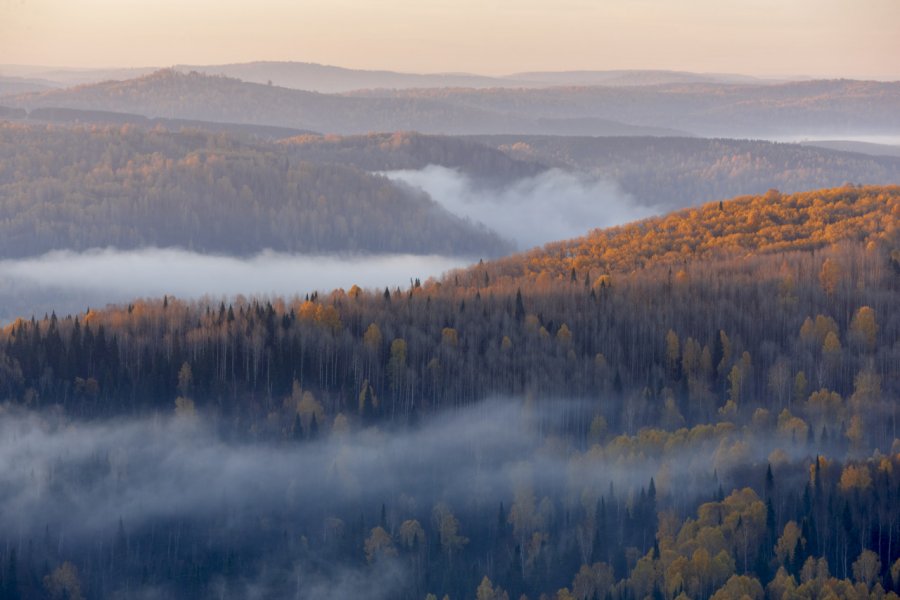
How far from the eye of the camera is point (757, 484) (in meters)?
155

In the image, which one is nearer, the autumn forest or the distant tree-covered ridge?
the autumn forest

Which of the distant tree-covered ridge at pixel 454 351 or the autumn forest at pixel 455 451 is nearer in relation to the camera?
the autumn forest at pixel 455 451

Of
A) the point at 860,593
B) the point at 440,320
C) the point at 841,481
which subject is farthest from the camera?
the point at 440,320

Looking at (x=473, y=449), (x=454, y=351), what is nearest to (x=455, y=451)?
(x=473, y=449)

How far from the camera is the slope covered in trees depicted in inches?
5866

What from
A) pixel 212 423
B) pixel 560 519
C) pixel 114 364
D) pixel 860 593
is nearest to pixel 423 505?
pixel 560 519

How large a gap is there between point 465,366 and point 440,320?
33.2ft

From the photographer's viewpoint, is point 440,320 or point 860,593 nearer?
point 860,593

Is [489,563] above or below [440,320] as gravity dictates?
below

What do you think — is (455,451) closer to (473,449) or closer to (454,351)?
(473,449)

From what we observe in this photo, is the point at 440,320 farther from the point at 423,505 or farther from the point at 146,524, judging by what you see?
the point at 146,524

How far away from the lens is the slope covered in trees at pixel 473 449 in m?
149

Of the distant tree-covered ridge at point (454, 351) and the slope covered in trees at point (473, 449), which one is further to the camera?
the distant tree-covered ridge at point (454, 351)

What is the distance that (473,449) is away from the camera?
174 meters
